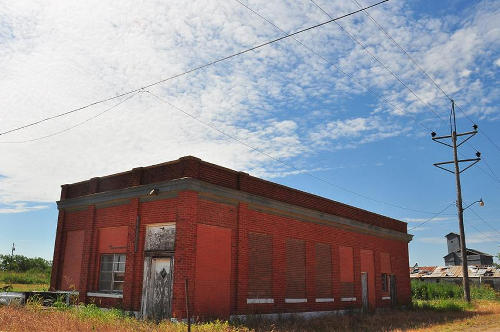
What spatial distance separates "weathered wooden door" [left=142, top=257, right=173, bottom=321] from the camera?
50.4 feet

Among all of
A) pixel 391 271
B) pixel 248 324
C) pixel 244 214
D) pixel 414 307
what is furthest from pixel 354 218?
pixel 248 324

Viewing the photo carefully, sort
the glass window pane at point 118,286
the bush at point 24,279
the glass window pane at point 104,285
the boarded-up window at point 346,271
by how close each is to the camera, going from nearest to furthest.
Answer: the glass window pane at point 118,286
the glass window pane at point 104,285
the boarded-up window at point 346,271
the bush at point 24,279

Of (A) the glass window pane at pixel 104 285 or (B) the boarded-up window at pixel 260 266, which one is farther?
(A) the glass window pane at pixel 104 285

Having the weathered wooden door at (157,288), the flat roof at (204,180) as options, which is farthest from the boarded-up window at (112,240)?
the weathered wooden door at (157,288)

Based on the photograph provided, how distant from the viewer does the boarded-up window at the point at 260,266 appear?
17.6 m

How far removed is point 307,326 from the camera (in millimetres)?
16984

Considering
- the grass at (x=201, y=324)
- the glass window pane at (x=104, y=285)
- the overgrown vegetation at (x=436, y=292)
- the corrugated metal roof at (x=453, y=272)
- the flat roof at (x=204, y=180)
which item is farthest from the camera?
the corrugated metal roof at (x=453, y=272)

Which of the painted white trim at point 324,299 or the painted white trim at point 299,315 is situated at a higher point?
the painted white trim at point 324,299

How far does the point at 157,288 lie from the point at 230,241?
10.7 feet

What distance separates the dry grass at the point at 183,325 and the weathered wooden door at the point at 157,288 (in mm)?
945

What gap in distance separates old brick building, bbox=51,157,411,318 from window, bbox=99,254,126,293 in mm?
42

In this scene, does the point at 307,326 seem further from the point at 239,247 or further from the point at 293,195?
the point at 293,195

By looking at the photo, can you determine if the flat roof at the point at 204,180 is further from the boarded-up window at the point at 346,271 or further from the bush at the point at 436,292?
the bush at the point at 436,292

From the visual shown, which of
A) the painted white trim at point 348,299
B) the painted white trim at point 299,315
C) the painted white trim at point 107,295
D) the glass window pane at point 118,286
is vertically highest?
the glass window pane at point 118,286
